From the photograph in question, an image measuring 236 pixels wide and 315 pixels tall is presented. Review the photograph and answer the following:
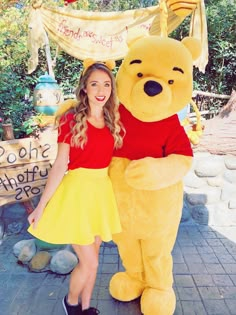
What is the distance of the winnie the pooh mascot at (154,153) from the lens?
1684 millimetres

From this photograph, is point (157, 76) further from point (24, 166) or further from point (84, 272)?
point (24, 166)

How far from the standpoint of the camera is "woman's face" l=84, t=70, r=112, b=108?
1.70m

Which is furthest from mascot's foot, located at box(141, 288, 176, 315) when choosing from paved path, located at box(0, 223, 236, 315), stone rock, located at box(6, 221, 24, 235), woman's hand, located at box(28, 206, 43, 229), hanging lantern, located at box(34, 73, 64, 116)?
hanging lantern, located at box(34, 73, 64, 116)

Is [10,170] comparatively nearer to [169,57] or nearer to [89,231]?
[89,231]

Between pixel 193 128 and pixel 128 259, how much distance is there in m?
1.33

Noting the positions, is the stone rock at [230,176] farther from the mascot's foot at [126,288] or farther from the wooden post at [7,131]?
the wooden post at [7,131]

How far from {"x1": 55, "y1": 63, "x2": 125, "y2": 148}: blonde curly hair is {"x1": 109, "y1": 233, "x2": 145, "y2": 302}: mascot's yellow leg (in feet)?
2.35

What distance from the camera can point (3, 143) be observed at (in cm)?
262

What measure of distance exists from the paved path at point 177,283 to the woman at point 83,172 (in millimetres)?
656

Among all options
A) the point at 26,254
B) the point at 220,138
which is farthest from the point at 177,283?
the point at 220,138

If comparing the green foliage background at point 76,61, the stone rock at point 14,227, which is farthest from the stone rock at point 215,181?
the green foliage background at point 76,61

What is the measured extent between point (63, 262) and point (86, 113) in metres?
1.46

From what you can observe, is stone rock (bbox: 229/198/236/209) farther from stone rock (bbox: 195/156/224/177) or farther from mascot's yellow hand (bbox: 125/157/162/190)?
mascot's yellow hand (bbox: 125/157/162/190)

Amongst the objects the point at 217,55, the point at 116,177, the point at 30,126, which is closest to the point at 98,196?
the point at 116,177
